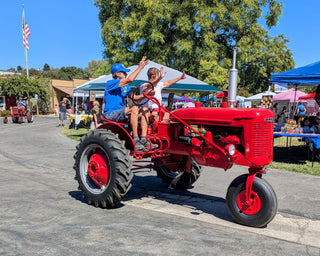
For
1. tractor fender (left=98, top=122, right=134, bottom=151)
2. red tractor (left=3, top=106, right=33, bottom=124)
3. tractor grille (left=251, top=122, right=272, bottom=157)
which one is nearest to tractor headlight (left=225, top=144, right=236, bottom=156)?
tractor grille (left=251, top=122, right=272, bottom=157)

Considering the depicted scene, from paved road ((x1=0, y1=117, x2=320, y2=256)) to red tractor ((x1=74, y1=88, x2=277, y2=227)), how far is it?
0.25 metres

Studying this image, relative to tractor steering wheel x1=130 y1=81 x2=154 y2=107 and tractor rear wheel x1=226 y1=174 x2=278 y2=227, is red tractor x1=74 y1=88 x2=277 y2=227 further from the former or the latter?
tractor steering wheel x1=130 y1=81 x2=154 y2=107

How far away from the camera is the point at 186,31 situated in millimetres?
21250

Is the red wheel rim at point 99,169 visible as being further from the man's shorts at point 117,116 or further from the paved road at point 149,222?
the man's shorts at point 117,116

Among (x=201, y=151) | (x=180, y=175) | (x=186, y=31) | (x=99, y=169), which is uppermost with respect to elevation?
(x=186, y=31)

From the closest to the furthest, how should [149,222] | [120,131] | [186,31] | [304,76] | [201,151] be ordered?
[149,222]
[201,151]
[120,131]
[304,76]
[186,31]

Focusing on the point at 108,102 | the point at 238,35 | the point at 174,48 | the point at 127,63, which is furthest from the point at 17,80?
the point at 108,102

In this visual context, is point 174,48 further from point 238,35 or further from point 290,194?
point 290,194

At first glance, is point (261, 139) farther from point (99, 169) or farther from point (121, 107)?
point (99, 169)

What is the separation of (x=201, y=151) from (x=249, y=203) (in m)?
0.90

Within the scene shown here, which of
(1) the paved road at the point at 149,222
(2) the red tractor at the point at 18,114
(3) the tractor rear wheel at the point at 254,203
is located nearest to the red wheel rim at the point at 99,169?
(1) the paved road at the point at 149,222

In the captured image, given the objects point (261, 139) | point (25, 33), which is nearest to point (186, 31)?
point (261, 139)

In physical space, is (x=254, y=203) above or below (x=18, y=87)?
below

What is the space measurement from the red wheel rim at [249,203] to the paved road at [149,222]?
0.75ft
